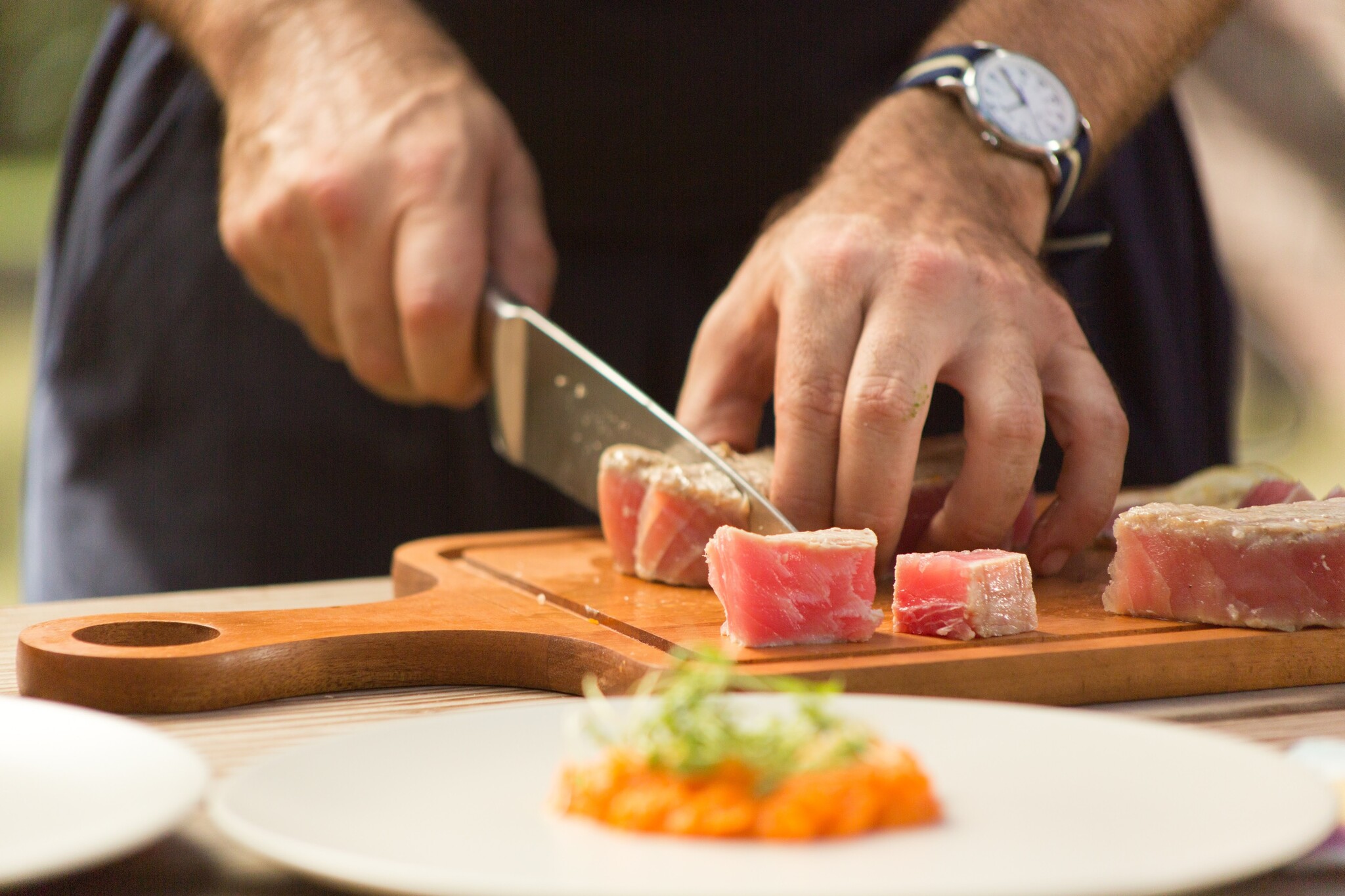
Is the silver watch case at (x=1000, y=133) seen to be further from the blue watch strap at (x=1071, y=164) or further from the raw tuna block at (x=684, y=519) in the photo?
the raw tuna block at (x=684, y=519)

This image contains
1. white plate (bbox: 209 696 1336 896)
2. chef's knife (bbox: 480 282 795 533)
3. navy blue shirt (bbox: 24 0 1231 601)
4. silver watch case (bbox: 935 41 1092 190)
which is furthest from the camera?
navy blue shirt (bbox: 24 0 1231 601)

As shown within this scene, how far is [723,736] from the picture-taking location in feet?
3.32

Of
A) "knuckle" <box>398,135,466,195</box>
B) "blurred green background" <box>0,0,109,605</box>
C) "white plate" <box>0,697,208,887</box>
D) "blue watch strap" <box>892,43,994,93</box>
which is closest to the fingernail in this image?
"blue watch strap" <box>892,43,994,93</box>

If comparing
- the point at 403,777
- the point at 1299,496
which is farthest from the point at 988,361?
the point at 403,777

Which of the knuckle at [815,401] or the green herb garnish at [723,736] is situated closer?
the green herb garnish at [723,736]

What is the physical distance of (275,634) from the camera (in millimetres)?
1626

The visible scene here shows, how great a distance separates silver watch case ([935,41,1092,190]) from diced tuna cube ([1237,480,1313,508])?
23.7 inches

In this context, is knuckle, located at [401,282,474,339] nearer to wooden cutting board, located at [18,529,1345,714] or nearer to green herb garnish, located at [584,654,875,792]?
wooden cutting board, located at [18,529,1345,714]

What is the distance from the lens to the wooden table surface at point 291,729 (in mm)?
1040

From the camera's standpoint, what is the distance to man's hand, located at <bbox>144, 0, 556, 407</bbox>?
2547 millimetres

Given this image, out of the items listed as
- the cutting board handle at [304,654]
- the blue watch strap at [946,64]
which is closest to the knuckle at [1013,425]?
the cutting board handle at [304,654]

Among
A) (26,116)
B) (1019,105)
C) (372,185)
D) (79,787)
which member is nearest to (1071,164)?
(1019,105)

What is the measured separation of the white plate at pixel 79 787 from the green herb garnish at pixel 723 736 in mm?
300

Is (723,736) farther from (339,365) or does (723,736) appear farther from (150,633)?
(339,365)
